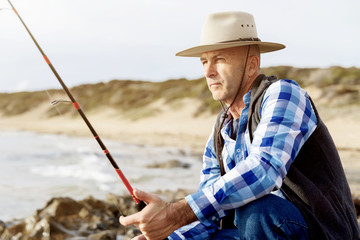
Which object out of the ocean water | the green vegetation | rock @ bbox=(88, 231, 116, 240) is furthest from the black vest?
the ocean water

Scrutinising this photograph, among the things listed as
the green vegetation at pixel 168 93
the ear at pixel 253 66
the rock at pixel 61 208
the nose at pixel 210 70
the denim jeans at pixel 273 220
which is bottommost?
the green vegetation at pixel 168 93

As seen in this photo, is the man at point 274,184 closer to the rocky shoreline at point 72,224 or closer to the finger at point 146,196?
the finger at point 146,196

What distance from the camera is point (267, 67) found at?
3588 centimetres

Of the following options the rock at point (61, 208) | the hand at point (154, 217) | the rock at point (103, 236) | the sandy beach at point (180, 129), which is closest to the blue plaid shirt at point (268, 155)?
the hand at point (154, 217)

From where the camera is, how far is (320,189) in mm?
2010

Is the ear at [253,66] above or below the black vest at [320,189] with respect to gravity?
above

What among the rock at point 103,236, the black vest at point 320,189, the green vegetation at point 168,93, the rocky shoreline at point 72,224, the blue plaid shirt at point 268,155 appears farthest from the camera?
the green vegetation at point 168,93

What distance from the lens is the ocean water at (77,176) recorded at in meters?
8.43

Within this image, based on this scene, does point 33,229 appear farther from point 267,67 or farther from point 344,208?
point 267,67

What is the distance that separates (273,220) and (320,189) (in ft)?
0.94

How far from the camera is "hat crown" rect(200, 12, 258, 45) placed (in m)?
2.35

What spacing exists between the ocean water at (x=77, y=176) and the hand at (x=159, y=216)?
5.17 metres

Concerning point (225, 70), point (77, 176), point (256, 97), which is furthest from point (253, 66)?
point (77, 176)

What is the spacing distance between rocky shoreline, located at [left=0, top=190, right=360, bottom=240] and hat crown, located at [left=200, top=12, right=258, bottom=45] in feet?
9.82
